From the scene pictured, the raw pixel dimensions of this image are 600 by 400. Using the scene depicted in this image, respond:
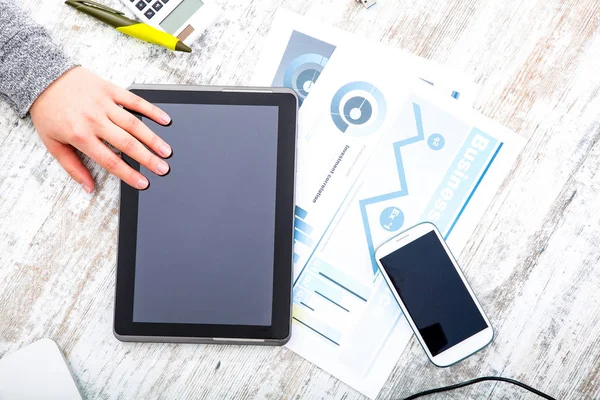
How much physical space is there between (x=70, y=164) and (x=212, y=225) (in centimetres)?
19

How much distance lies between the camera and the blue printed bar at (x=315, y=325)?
593mm

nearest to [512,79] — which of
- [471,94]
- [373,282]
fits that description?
[471,94]

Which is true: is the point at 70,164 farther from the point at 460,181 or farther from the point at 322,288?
the point at 460,181

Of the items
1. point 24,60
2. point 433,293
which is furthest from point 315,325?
point 24,60

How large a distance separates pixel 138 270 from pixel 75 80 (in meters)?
0.24

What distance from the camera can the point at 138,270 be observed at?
56cm

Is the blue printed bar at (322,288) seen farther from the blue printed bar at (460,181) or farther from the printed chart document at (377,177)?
the blue printed bar at (460,181)

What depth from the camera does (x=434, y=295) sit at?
0.58 m

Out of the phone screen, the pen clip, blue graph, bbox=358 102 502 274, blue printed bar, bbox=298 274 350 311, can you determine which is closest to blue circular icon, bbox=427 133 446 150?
blue graph, bbox=358 102 502 274

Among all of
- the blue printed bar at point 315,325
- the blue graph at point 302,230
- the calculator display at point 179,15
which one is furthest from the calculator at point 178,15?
the blue printed bar at point 315,325

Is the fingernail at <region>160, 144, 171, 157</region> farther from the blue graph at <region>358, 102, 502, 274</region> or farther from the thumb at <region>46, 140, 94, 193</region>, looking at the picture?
the blue graph at <region>358, 102, 502, 274</region>

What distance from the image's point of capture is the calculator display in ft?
1.97

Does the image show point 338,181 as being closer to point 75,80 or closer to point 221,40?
point 221,40

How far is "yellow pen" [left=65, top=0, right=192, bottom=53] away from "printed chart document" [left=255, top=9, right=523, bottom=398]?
144 mm
